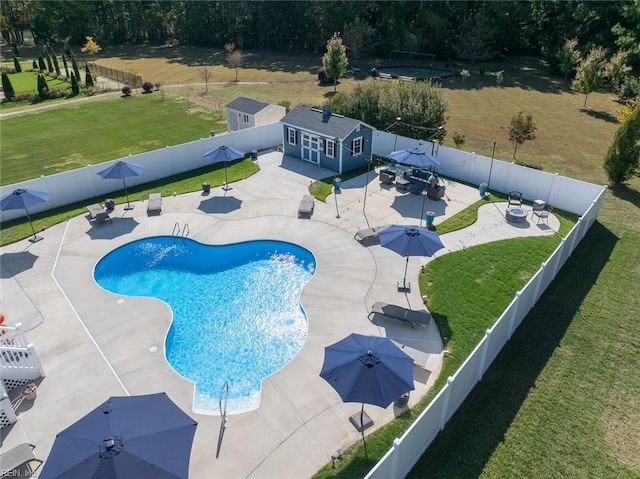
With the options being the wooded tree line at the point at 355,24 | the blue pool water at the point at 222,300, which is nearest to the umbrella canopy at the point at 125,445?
the blue pool water at the point at 222,300

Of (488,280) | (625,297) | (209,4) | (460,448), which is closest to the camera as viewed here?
(460,448)

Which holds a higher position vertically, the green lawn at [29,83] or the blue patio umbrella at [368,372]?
the green lawn at [29,83]

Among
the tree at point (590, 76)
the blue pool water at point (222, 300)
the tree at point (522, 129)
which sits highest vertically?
the tree at point (590, 76)

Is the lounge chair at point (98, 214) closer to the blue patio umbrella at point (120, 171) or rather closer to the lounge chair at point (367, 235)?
the blue patio umbrella at point (120, 171)

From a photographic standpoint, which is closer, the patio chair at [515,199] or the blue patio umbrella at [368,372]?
the blue patio umbrella at [368,372]

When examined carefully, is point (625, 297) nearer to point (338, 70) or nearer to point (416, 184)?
point (416, 184)

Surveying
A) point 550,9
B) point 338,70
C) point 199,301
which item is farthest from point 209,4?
point 199,301
